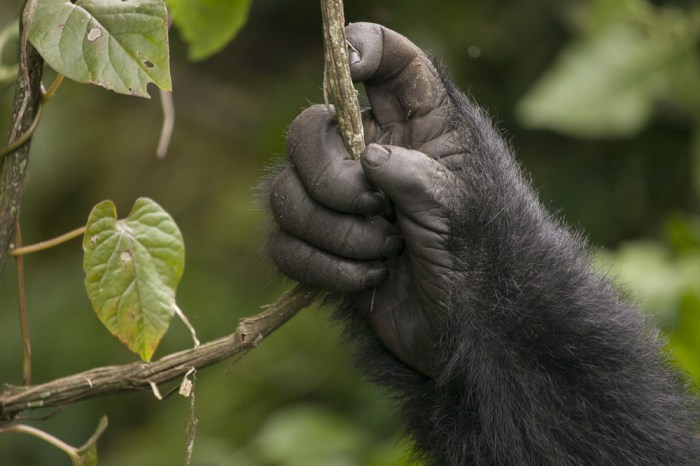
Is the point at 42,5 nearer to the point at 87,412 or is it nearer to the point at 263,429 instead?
the point at 263,429

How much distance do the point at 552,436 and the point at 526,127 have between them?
1829mm

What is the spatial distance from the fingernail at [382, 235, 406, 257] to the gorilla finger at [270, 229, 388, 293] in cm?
2

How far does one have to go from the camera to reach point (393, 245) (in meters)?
1.00

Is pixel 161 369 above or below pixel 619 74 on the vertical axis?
below

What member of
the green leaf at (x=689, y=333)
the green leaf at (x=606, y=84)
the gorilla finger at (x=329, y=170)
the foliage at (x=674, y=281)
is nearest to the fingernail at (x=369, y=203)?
the gorilla finger at (x=329, y=170)

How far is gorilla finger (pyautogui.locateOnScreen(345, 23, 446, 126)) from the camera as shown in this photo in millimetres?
1000

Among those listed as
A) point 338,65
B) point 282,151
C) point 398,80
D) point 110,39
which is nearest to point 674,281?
point 282,151

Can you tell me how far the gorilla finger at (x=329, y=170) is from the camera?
3.13 feet

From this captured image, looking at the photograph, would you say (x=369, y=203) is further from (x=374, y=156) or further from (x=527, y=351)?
(x=527, y=351)

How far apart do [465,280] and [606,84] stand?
1712 mm

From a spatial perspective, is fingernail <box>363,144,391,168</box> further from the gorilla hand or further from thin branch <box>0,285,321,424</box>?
thin branch <box>0,285,321,424</box>

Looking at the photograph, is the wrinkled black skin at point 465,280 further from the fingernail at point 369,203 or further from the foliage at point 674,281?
the foliage at point 674,281

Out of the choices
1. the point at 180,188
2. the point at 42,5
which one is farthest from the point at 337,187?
the point at 180,188

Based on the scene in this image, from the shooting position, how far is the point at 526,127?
2826 millimetres
